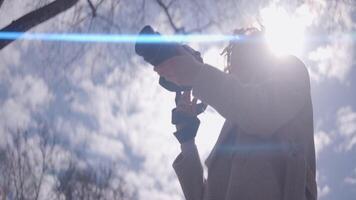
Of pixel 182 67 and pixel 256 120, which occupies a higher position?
pixel 182 67

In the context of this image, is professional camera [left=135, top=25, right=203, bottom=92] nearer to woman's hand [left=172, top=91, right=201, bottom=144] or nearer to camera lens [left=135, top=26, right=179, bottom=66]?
camera lens [left=135, top=26, right=179, bottom=66]

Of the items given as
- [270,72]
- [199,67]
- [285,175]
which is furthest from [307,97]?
[199,67]

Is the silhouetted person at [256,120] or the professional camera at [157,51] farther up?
the professional camera at [157,51]

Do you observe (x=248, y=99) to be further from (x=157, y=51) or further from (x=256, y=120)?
(x=157, y=51)

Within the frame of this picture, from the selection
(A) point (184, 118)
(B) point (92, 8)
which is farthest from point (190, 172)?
(B) point (92, 8)

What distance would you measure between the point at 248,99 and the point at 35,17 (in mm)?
2637

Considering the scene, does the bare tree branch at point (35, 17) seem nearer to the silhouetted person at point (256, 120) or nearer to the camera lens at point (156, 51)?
the silhouetted person at point (256, 120)

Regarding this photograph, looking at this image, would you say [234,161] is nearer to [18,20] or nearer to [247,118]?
[247,118]

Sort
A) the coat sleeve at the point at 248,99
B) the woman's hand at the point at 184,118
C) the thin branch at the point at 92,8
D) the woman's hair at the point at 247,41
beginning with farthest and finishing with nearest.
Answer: the thin branch at the point at 92,8, the woman's hand at the point at 184,118, the woman's hair at the point at 247,41, the coat sleeve at the point at 248,99

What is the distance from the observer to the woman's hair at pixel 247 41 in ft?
5.20

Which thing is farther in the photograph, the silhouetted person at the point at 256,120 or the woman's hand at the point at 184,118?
the woman's hand at the point at 184,118

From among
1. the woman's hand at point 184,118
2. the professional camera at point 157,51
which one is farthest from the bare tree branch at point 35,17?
the professional camera at point 157,51

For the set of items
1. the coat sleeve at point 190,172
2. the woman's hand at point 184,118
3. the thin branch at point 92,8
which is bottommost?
the coat sleeve at point 190,172

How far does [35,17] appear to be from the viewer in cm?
341
